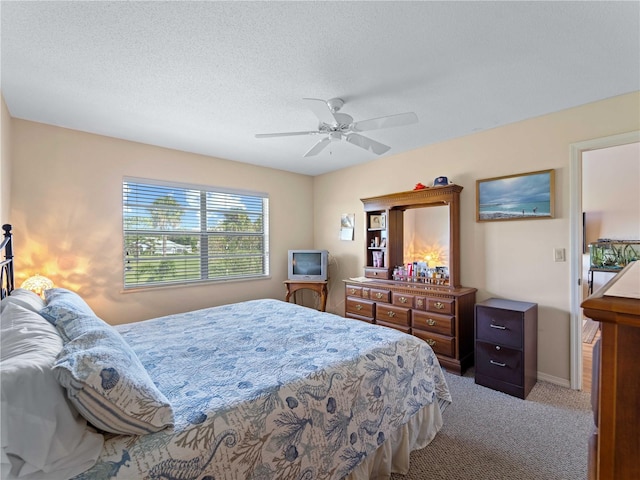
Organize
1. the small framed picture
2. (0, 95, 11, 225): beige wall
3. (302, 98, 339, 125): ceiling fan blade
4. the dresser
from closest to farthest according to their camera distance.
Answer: (302, 98, 339, 125): ceiling fan blade < (0, 95, 11, 225): beige wall < the dresser < the small framed picture

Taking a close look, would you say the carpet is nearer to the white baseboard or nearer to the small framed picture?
the white baseboard

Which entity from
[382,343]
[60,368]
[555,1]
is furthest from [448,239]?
[60,368]

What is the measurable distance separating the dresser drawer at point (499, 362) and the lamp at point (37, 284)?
3946 millimetres

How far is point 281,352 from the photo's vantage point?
1.75 m

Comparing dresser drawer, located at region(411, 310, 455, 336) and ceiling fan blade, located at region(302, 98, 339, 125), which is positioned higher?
ceiling fan blade, located at region(302, 98, 339, 125)

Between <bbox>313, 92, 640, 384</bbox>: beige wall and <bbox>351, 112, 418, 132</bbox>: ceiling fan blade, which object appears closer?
<bbox>351, 112, 418, 132</bbox>: ceiling fan blade

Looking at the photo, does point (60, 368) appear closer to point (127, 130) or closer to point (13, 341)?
point (13, 341)

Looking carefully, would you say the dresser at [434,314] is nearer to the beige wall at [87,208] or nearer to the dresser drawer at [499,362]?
the dresser drawer at [499,362]

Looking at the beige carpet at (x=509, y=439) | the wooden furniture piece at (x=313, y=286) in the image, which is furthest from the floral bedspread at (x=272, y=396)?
the wooden furniture piece at (x=313, y=286)

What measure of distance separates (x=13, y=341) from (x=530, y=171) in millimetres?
3749

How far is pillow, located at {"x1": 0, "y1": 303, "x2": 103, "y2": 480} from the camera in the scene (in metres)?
0.79

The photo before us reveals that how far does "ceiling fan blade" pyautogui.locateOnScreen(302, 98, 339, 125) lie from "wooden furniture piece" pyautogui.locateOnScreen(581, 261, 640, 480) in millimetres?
1768

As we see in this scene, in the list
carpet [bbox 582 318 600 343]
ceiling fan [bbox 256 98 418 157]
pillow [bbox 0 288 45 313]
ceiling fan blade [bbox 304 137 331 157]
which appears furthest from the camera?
carpet [bbox 582 318 600 343]

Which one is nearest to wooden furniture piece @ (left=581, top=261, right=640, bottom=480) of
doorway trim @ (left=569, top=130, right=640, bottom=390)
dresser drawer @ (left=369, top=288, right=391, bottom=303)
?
doorway trim @ (left=569, top=130, right=640, bottom=390)
